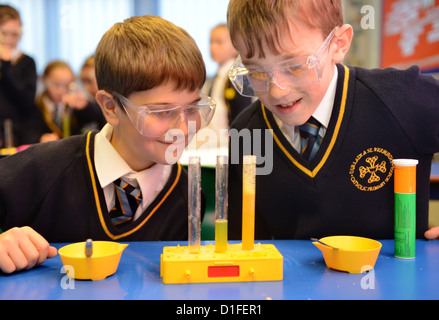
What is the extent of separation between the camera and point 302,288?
0.77m

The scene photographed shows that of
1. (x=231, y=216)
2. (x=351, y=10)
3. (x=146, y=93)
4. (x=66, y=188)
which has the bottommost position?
(x=231, y=216)

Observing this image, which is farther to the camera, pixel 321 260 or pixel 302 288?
pixel 321 260

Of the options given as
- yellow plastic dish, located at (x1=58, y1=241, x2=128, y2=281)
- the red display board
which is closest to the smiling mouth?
yellow plastic dish, located at (x1=58, y1=241, x2=128, y2=281)

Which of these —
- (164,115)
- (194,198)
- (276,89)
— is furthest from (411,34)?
(194,198)

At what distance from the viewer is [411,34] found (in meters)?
3.77

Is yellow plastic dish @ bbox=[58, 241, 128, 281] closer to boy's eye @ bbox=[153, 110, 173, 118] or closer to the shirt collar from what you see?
boy's eye @ bbox=[153, 110, 173, 118]

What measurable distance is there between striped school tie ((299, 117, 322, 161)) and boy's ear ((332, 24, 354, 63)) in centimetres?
17

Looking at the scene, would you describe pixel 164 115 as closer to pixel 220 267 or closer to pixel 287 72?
pixel 287 72

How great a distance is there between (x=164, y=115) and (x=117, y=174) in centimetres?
20

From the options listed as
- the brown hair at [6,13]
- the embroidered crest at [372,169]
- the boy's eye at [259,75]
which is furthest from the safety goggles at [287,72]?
the brown hair at [6,13]

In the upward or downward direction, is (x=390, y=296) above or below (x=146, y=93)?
below

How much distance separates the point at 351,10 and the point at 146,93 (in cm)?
398

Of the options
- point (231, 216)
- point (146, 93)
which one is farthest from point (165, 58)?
point (231, 216)
